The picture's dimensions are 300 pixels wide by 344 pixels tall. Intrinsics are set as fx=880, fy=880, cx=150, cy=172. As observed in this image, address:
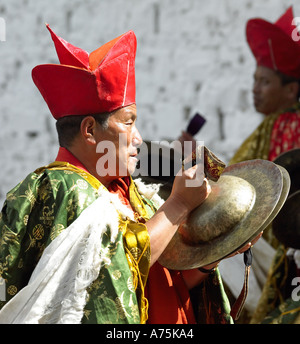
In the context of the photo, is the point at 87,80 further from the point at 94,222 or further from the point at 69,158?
the point at 94,222

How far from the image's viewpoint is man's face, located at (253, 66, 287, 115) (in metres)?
5.86

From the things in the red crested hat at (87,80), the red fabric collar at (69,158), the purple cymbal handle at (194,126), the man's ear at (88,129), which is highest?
the red crested hat at (87,80)

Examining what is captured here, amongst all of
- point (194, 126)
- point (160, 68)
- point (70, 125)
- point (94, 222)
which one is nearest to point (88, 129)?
point (70, 125)

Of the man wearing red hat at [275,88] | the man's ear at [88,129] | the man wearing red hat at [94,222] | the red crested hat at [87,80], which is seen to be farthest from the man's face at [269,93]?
the man's ear at [88,129]

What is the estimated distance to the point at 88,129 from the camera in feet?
9.86

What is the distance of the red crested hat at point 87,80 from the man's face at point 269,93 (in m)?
2.91

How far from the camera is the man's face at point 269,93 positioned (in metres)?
5.86

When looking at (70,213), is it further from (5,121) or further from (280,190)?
(5,121)

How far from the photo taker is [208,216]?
2.92m

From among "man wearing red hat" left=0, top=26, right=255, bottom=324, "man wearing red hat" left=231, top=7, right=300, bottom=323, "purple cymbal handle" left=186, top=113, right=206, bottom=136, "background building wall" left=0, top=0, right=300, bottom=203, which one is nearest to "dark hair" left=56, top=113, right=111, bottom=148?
"man wearing red hat" left=0, top=26, right=255, bottom=324

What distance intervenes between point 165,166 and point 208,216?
3.16ft

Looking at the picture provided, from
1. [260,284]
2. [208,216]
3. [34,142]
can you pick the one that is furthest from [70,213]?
[34,142]

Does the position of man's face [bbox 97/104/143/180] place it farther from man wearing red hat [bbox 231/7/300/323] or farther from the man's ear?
man wearing red hat [bbox 231/7/300/323]

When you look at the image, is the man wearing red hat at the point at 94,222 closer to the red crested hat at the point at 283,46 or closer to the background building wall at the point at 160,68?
the red crested hat at the point at 283,46
